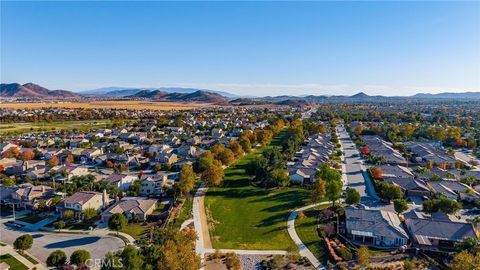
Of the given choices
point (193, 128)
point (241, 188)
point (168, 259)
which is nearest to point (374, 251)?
point (168, 259)

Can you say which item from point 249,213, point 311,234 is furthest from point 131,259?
point 311,234

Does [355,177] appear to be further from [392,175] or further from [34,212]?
[34,212]

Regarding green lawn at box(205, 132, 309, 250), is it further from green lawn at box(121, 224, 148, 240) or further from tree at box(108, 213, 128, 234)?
tree at box(108, 213, 128, 234)

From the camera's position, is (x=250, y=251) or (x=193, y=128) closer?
(x=250, y=251)

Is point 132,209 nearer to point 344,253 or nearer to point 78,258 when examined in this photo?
point 78,258

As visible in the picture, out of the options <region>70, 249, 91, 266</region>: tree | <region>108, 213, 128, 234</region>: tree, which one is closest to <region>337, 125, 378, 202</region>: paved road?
<region>108, 213, 128, 234</region>: tree

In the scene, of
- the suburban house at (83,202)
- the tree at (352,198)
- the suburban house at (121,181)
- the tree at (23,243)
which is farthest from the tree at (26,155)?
the tree at (352,198)
